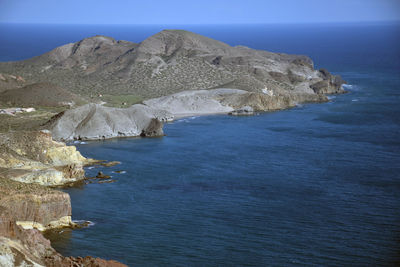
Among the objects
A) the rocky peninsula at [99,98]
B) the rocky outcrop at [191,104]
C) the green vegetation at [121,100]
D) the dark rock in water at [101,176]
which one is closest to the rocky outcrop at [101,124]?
the rocky peninsula at [99,98]

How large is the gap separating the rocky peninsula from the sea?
259cm

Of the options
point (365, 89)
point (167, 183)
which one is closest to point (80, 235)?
point (167, 183)

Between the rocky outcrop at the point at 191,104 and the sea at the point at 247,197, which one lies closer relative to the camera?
the sea at the point at 247,197

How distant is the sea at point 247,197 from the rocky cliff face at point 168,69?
28365 mm

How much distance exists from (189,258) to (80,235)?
285 inches

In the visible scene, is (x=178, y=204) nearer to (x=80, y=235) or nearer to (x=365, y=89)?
(x=80, y=235)

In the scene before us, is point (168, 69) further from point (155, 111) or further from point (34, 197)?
point (34, 197)

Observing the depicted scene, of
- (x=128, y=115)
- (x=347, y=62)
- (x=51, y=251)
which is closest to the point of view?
(x=51, y=251)

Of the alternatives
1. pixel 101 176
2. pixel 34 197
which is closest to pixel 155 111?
pixel 101 176

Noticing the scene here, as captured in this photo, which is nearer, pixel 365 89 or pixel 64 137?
pixel 64 137

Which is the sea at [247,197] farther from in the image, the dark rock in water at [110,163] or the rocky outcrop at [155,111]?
the rocky outcrop at [155,111]

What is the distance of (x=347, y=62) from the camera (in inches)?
6235

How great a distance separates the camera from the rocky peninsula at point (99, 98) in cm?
3528

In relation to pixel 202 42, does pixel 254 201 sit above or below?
below
